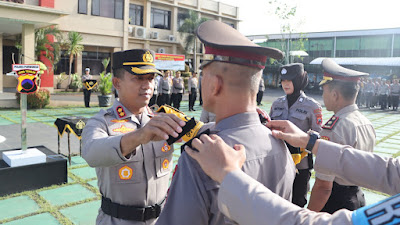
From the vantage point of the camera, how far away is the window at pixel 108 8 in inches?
1005

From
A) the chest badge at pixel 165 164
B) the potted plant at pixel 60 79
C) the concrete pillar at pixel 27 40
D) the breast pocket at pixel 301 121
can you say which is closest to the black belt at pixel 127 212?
the chest badge at pixel 165 164

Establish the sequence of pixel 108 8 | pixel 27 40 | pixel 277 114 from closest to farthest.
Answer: pixel 277 114 < pixel 27 40 < pixel 108 8

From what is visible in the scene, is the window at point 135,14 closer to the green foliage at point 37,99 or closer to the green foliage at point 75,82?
the green foliage at point 75,82

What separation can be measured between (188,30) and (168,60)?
1117cm

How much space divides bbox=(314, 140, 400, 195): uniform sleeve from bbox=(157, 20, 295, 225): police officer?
1.04 feet

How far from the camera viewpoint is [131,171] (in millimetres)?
2207

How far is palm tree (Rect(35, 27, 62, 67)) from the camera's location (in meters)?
19.6

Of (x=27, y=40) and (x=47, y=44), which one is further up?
(x=47, y=44)

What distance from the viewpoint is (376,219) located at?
862mm

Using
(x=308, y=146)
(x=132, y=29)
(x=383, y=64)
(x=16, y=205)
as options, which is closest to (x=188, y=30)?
(x=132, y=29)

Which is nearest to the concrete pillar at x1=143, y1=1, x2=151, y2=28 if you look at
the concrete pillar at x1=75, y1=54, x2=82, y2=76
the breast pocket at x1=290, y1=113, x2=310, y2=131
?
the concrete pillar at x1=75, y1=54, x2=82, y2=76

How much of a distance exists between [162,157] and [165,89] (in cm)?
1276

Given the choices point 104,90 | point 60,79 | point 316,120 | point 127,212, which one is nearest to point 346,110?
point 316,120

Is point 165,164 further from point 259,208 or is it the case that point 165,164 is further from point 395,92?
point 395,92
